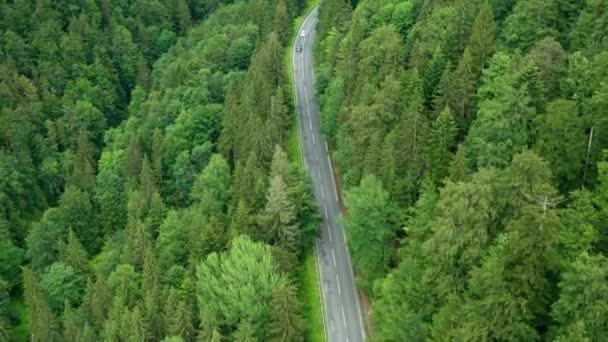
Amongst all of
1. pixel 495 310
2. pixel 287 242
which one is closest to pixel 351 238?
pixel 287 242

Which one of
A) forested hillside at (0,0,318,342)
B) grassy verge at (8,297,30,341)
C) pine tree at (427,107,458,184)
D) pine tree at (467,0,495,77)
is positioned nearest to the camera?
pine tree at (427,107,458,184)

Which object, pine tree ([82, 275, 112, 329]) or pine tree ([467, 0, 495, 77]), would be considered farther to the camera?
pine tree ([82, 275, 112, 329])

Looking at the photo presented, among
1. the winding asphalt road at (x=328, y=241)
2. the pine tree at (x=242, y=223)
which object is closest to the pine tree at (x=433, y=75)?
the winding asphalt road at (x=328, y=241)

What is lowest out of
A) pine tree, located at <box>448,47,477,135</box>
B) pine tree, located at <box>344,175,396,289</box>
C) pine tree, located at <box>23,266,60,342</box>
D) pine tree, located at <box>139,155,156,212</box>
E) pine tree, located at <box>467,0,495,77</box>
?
pine tree, located at <box>23,266,60,342</box>

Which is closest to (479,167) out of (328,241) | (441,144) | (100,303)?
(441,144)

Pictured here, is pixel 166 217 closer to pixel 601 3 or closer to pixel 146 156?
pixel 146 156

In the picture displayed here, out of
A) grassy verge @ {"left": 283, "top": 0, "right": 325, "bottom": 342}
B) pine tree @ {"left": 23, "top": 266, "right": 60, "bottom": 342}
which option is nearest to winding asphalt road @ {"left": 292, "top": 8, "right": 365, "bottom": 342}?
grassy verge @ {"left": 283, "top": 0, "right": 325, "bottom": 342}

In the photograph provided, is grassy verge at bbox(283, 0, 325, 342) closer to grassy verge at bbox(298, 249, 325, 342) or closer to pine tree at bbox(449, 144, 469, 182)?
grassy verge at bbox(298, 249, 325, 342)
